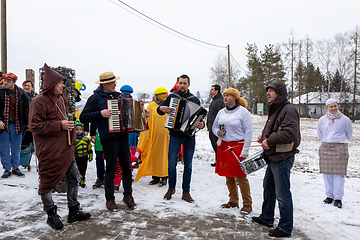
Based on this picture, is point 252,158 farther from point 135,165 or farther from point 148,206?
point 135,165

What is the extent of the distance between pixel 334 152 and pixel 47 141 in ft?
16.6

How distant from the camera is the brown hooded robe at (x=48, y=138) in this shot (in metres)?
3.37

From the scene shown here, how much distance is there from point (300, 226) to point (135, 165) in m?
4.52

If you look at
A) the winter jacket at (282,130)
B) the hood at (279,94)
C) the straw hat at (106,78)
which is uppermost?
the straw hat at (106,78)

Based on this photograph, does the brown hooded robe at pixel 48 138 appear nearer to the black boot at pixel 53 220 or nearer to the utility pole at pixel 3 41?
the black boot at pixel 53 220

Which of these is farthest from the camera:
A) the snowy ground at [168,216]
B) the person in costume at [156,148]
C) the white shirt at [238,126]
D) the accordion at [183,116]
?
the person in costume at [156,148]

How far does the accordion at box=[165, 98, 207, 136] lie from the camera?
4.61 metres

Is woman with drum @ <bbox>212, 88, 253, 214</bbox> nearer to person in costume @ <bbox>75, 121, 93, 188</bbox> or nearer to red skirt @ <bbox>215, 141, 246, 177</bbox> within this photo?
red skirt @ <bbox>215, 141, 246, 177</bbox>

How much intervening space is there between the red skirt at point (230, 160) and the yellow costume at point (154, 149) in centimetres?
160

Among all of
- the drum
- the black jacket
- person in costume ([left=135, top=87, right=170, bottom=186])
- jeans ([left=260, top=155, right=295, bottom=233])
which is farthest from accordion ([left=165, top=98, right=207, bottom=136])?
the black jacket

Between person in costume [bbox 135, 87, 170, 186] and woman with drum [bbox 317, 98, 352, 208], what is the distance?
3.21 meters

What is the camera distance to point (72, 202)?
144 inches

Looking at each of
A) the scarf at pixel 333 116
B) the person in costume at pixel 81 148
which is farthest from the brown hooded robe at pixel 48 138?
the scarf at pixel 333 116

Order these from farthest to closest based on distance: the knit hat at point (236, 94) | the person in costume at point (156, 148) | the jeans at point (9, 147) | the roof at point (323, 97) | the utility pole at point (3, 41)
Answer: the roof at point (323, 97) < the utility pole at point (3, 41) < the person in costume at point (156, 148) < the jeans at point (9, 147) < the knit hat at point (236, 94)
